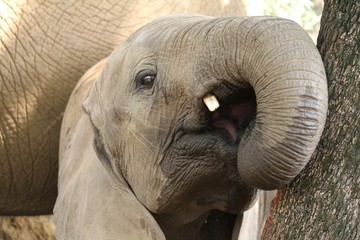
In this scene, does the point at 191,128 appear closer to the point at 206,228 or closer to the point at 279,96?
the point at 279,96

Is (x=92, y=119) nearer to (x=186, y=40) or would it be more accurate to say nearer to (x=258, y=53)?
(x=186, y=40)

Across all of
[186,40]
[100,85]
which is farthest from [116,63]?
[186,40]

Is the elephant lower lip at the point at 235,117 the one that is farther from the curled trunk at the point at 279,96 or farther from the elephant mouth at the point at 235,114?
the curled trunk at the point at 279,96

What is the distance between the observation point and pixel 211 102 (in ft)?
8.54

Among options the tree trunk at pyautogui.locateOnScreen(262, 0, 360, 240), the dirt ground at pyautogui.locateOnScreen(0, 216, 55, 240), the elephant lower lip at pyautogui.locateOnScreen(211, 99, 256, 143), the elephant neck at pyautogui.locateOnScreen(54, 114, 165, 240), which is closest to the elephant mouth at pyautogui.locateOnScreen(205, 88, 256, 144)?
the elephant lower lip at pyautogui.locateOnScreen(211, 99, 256, 143)

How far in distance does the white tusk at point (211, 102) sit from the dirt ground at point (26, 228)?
108 inches

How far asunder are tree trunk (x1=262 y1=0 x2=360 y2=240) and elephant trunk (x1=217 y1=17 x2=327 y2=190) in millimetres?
52

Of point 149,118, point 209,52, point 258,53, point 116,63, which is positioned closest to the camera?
point 258,53

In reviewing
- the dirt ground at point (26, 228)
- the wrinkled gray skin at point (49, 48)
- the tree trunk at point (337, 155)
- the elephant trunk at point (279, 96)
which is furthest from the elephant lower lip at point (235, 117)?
the dirt ground at point (26, 228)

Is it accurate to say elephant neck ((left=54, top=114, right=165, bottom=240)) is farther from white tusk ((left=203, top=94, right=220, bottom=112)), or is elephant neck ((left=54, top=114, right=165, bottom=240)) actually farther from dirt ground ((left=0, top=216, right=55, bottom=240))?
dirt ground ((left=0, top=216, right=55, bottom=240))

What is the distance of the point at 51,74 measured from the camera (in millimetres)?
4051

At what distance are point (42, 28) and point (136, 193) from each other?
3.94 ft

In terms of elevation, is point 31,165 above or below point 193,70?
below

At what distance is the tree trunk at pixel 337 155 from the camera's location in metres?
2.36
